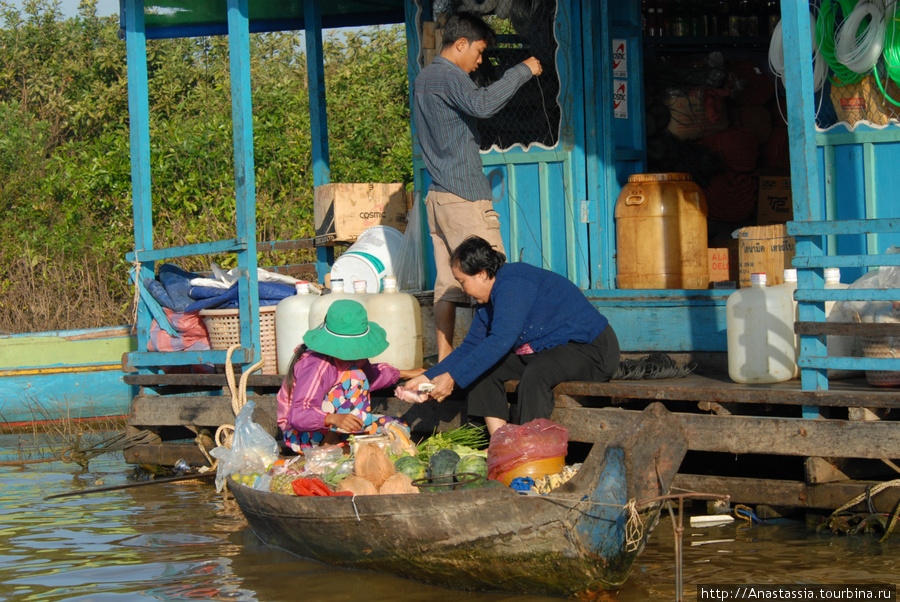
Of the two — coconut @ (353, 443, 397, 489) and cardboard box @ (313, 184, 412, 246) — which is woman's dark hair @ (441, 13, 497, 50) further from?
coconut @ (353, 443, 397, 489)

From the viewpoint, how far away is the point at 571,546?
395cm

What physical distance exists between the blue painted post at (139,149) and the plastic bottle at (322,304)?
1.82m

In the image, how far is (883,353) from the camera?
498cm

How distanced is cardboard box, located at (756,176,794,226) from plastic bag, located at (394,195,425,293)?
274 cm

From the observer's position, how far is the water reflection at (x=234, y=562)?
438 cm

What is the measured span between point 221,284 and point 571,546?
4415 millimetres

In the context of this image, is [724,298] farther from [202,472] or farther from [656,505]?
[202,472]

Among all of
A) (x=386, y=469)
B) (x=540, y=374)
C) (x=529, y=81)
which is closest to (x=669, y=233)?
(x=529, y=81)

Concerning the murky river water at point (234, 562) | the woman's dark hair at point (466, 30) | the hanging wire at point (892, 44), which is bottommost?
the murky river water at point (234, 562)

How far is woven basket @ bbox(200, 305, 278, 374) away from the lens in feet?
23.7

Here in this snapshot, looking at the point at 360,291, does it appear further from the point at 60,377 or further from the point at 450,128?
the point at 60,377

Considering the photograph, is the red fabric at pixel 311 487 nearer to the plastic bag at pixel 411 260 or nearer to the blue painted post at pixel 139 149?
the plastic bag at pixel 411 260

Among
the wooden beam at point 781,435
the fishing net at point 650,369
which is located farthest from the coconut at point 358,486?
the fishing net at point 650,369

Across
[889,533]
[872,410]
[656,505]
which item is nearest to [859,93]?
[872,410]
